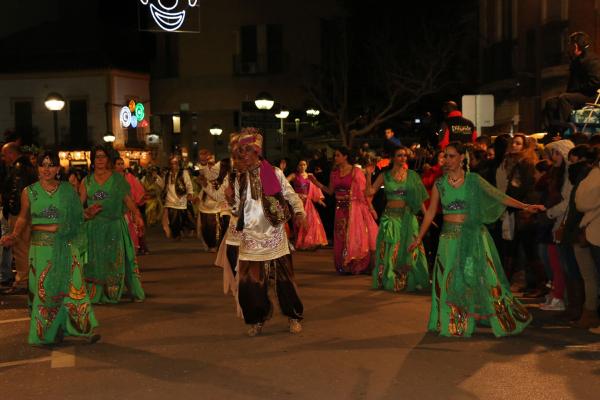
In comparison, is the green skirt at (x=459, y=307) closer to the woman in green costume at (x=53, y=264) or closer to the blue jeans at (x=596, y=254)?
the blue jeans at (x=596, y=254)

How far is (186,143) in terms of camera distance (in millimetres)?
43375

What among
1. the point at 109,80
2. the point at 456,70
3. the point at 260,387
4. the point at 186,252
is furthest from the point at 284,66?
the point at 260,387

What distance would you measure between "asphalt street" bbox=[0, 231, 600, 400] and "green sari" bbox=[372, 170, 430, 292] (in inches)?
33.2

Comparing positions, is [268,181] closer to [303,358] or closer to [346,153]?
[303,358]

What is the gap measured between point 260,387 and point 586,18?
15.8 metres

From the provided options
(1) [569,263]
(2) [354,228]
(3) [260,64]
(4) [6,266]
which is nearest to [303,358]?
(1) [569,263]

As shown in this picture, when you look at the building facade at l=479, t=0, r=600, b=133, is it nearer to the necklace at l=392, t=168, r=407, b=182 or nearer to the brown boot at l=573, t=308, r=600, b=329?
the necklace at l=392, t=168, r=407, b=182

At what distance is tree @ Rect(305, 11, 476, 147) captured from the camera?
105 feet

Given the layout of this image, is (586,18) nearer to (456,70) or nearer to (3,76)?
(456,70)

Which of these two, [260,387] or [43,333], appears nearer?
[260,387]

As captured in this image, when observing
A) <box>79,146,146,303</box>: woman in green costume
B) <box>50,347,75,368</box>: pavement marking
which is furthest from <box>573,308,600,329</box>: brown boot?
<box>79,146,146,303</box>: woman in green costume

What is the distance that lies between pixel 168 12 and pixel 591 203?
13818mm

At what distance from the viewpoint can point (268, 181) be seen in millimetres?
8602

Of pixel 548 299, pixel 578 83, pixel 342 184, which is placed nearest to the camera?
pixel 548 299
